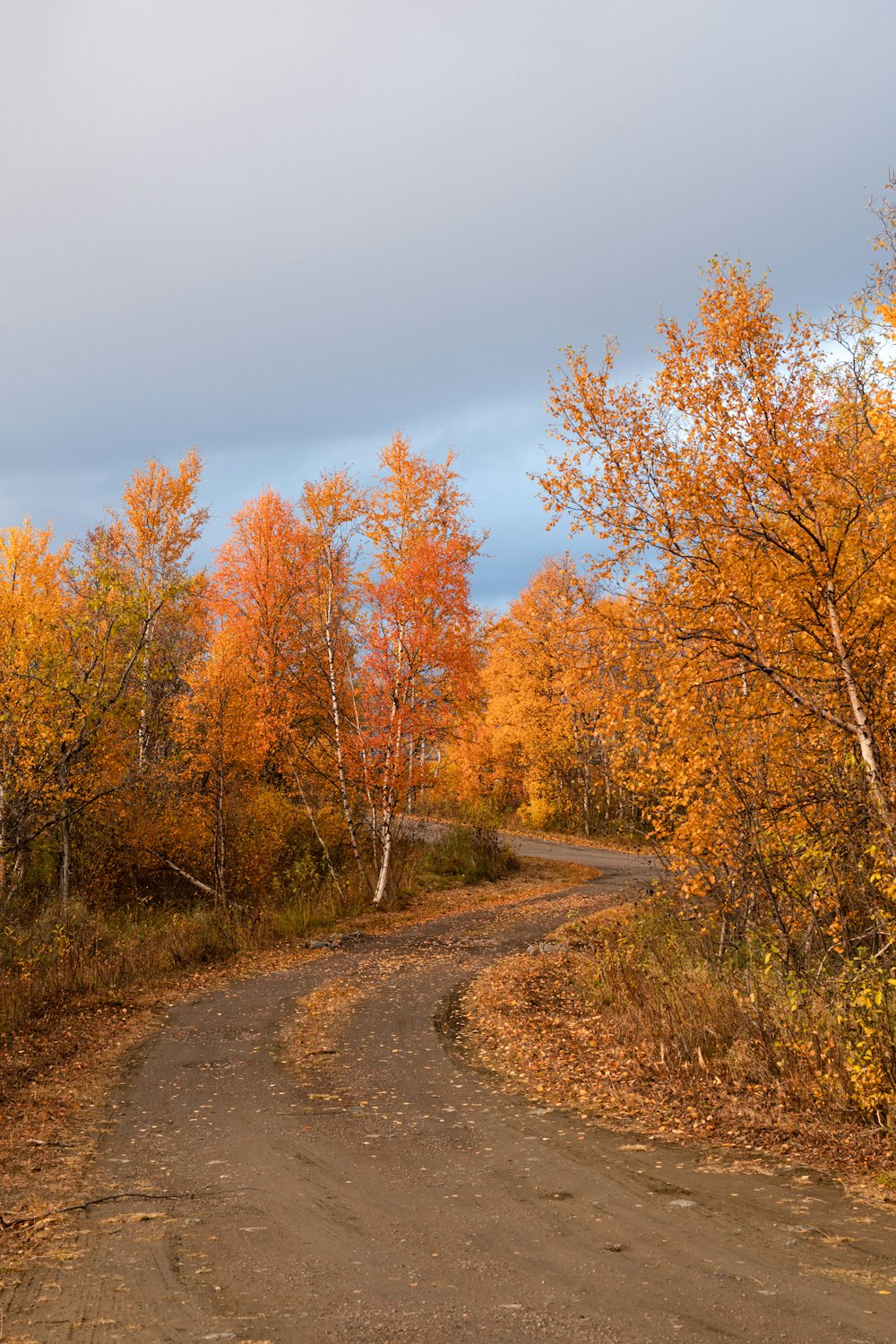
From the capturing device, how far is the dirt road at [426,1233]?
394cm

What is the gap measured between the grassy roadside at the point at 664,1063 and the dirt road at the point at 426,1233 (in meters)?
0.40

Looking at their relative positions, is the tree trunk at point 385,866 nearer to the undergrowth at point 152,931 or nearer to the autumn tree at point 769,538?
the undergrowth at point 152,931

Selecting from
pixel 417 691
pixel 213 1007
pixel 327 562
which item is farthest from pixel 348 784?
pixel 213 1007

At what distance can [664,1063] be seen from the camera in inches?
313

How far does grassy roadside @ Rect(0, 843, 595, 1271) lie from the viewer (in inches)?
233

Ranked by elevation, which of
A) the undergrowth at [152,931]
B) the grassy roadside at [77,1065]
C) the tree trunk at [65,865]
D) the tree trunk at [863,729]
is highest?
the tree trunk at [863,729]

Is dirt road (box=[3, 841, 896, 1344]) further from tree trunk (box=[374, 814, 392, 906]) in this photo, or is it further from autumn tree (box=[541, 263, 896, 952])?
tree trunk (box=[374, 814, 392, 906])

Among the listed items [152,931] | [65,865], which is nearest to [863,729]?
→ [152,931]

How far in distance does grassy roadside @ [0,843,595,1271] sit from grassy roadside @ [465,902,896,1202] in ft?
12.9

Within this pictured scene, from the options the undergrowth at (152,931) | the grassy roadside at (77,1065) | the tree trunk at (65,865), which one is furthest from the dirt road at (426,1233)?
the tree trunk at (65,865)

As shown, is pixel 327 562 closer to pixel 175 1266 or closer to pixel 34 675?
pixel 34 675

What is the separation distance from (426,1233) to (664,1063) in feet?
11.9

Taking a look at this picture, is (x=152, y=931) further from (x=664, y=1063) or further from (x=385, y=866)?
(x=664, y=1063)

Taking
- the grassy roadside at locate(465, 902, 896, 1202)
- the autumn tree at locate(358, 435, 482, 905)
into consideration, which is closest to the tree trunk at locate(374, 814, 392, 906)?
the autumn tree at locate(358, 435, 482, 905)
